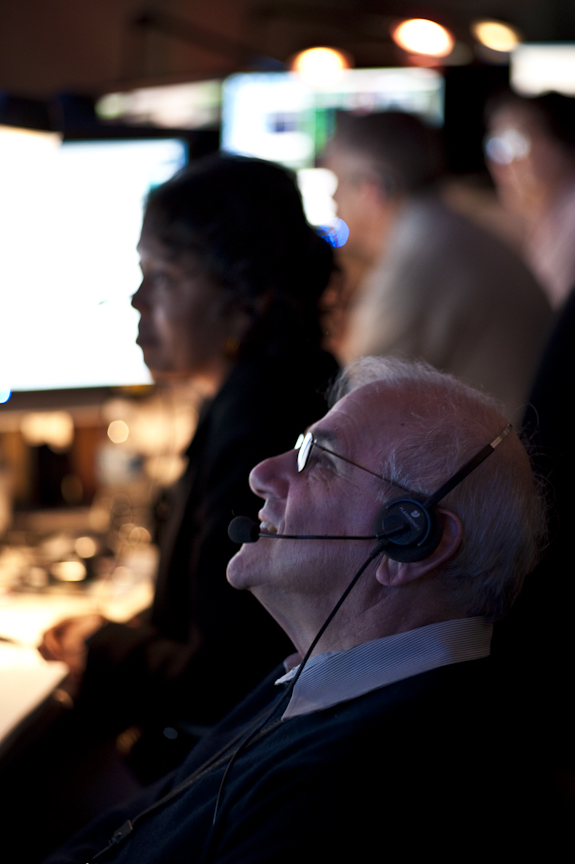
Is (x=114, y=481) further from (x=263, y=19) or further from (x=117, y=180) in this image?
(x=263, y=19)

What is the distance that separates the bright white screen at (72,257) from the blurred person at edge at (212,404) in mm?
299

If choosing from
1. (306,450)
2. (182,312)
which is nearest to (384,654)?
(306,450)

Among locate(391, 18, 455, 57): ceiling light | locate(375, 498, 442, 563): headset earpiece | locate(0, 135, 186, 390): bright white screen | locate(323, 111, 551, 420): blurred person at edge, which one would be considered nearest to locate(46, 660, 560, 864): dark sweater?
Answer: locate(375, 498, 442, 563): headset earpiece

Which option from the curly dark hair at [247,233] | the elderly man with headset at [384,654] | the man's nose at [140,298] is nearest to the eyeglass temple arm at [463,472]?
the elderly man with headset at [384,654]

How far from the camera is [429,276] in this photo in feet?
7.09

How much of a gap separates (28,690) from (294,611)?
0.51 metres

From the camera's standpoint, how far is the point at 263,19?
2.90 metres

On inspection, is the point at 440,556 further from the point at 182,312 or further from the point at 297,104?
the point at 297,104

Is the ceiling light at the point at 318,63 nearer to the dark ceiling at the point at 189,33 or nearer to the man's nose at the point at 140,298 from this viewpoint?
the dark ceiling at the point at 189,33

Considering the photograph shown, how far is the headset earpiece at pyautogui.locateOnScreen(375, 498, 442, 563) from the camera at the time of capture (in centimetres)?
75

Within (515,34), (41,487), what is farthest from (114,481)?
(515,34)

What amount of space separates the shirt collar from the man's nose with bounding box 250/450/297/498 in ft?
0.65

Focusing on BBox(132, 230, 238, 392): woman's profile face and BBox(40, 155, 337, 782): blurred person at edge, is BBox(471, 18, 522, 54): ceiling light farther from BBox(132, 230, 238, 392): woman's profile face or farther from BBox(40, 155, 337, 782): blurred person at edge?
BBox(132, 230, 238, 392): woman's profile face

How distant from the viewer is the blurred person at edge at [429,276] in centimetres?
207
